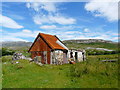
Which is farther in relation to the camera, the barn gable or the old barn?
the barn gable

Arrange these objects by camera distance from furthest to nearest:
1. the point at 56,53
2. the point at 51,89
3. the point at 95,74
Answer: the point at 56,53 < the point at 95,74 < the point at 51,89

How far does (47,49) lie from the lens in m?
23.0

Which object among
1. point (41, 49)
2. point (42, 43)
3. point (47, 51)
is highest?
point (42, 43)

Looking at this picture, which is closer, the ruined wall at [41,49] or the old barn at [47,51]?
the old barn at [47,51]

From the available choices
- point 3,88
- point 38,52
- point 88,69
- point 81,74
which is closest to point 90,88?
point 81,74

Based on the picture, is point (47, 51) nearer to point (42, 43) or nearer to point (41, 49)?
point (41, 49)

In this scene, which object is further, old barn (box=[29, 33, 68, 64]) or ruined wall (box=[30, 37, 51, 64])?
ruined wall (box=[30, 37, 51, 64])

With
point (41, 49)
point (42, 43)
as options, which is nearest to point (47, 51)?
point (41, 49)

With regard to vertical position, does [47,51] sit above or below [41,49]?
below

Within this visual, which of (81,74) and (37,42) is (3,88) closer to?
(81,74)

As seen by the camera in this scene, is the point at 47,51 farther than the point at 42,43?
No

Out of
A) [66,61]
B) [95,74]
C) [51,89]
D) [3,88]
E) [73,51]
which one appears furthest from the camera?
[73,51]

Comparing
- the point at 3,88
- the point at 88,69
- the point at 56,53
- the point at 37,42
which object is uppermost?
the point at 37,42

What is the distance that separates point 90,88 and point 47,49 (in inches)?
629
